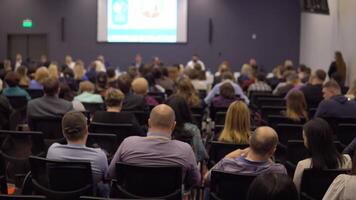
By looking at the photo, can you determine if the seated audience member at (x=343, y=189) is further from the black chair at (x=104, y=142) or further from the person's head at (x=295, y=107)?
the person's head at (x=295, y=107)

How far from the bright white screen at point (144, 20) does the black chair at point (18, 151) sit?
14846 mm

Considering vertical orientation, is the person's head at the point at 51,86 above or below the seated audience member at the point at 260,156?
above

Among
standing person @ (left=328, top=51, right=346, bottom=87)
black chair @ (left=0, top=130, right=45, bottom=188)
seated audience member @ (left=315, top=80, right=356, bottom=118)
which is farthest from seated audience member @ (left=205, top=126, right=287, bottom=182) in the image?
standing person @ (left=328, top=51, right=346, bottom=87)

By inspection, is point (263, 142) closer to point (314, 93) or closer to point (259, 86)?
point (314, 93)

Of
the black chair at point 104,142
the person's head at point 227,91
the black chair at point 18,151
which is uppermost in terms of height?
the person's head at point 227,91

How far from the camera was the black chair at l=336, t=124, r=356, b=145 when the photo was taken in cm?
604

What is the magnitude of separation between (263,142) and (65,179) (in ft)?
4.35

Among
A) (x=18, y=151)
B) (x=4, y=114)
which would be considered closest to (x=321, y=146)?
(x=18, y=151)

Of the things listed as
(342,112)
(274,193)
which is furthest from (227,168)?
(342,112)

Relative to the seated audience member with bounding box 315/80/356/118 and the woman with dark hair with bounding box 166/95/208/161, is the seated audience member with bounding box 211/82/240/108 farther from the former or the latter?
the woman with dark hair with bounding box 166/95/208/161

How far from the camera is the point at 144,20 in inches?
781

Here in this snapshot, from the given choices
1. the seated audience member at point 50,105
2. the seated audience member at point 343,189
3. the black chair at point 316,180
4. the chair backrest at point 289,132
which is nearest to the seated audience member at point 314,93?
the chair backrest at point 289,132

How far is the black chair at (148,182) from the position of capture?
146 inches

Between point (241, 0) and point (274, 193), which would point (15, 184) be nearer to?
point (274, 193)
